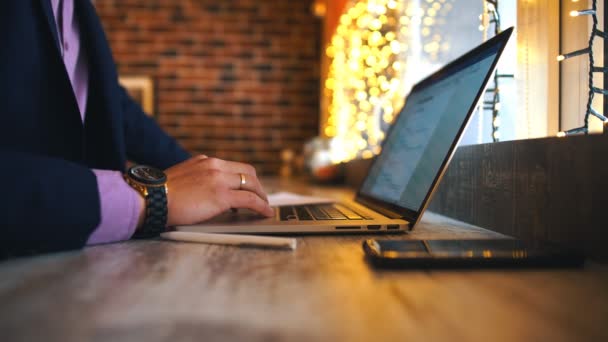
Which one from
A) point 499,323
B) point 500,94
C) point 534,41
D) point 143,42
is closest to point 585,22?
point 534,41

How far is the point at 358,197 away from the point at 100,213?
67cm

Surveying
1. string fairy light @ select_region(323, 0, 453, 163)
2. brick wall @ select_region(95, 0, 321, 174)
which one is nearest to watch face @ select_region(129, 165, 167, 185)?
string fairy light @ select_region(323, 0, 453, 163)

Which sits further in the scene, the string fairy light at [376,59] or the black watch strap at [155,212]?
the string fairy light at [376,59]

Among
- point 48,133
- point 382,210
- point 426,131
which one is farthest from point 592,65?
point 48,133

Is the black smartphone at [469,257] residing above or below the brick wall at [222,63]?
below

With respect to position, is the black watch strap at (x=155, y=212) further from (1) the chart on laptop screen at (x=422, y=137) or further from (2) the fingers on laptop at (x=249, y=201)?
(1) the chart on laptop screen at (x=422, y=137)

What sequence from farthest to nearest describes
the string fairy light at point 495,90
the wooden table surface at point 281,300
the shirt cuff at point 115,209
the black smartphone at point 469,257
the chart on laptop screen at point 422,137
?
the string fairy light at point 495,90 → the chart on laptop screen at point 422,137 → the shirt cuff at point 115,209 → the black smartphone at point 469,257 → the wooden table surface at point 281,300

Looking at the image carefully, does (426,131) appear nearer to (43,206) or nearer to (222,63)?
(43,206)

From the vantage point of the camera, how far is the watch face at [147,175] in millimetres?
580

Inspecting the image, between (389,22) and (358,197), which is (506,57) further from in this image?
(389,22)

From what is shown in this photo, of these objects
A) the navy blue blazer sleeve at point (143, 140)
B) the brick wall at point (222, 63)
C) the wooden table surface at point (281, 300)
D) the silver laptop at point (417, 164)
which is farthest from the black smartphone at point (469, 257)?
the brick wall at point (222, 63)

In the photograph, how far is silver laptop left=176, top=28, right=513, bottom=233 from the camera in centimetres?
58

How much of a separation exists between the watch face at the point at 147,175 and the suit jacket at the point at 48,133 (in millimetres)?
74

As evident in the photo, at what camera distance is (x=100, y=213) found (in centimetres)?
50
